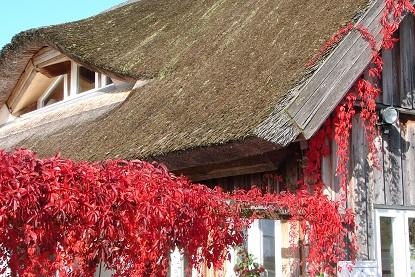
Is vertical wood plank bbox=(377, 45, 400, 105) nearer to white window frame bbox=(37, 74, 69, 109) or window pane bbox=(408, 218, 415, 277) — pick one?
window pane bbox=(408, 218, 415, 277)

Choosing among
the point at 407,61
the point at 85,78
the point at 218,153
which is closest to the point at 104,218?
the point at 218,153

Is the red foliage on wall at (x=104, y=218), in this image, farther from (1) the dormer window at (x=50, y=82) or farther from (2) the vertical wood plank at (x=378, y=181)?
(1) the dormer window at (x=50, y=82)

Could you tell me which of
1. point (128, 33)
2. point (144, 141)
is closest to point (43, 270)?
point (144, 141)

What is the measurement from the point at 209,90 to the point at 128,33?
5.24 m

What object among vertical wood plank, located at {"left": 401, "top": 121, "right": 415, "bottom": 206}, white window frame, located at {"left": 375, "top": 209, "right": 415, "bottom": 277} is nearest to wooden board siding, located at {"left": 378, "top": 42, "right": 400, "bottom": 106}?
vertical wood plank, located at {"left": 401, "top": 121, "right": 415, "bottom": 206}

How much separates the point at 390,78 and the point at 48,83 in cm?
766

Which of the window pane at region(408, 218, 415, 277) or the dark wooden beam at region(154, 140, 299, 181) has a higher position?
the dark wooden beam at region(154, 140, 299, 181)

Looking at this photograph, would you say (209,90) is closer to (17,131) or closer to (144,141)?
(144,141)

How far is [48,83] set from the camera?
13.7m

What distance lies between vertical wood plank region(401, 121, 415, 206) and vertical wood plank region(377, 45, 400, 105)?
334mm

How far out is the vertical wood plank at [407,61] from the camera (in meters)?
8.00

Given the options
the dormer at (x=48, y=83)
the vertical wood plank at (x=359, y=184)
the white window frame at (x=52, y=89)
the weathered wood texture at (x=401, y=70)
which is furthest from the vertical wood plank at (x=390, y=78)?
the white window frame at (x=52, y=89)

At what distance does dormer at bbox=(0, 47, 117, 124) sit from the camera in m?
12.6

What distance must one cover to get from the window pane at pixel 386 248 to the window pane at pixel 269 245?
116 centimetres
